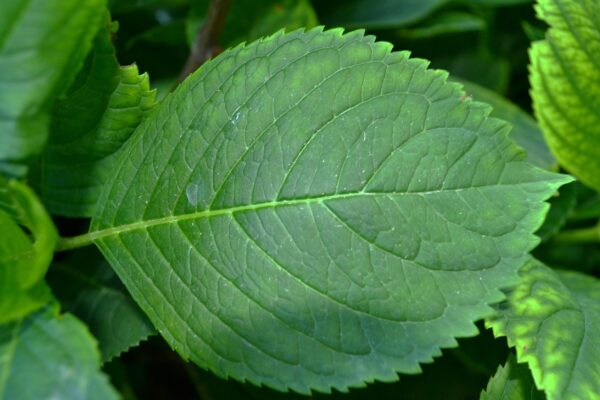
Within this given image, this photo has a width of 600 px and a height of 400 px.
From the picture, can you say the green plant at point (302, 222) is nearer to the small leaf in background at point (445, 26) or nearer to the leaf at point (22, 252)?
the leaf at point (22, 252)

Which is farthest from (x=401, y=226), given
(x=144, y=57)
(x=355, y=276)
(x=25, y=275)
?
(x=144, y=57)

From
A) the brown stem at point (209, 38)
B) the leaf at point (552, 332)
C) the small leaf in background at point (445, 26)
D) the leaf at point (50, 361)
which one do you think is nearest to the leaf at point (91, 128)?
the leaf at point (50, 361)

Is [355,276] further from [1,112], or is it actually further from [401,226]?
[1,112]

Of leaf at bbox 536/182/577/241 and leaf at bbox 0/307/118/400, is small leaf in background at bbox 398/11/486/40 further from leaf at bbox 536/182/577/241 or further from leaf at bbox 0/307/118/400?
leaf at bbox 0/307/118/400

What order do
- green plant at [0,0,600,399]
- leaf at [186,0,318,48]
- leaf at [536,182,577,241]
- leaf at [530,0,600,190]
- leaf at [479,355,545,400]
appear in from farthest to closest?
leaf at [186,0,318,48] < leaf at [536,182,577,241] < leaf at [530,0,600,190] < leaf at [479,355,545,400] < green plant at [0,0,600,399]

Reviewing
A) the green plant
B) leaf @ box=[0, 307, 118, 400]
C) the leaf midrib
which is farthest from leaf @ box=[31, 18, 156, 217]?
leaf @ box=[0, 307, 118, 400]

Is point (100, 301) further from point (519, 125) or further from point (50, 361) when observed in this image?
point (519, 125)
